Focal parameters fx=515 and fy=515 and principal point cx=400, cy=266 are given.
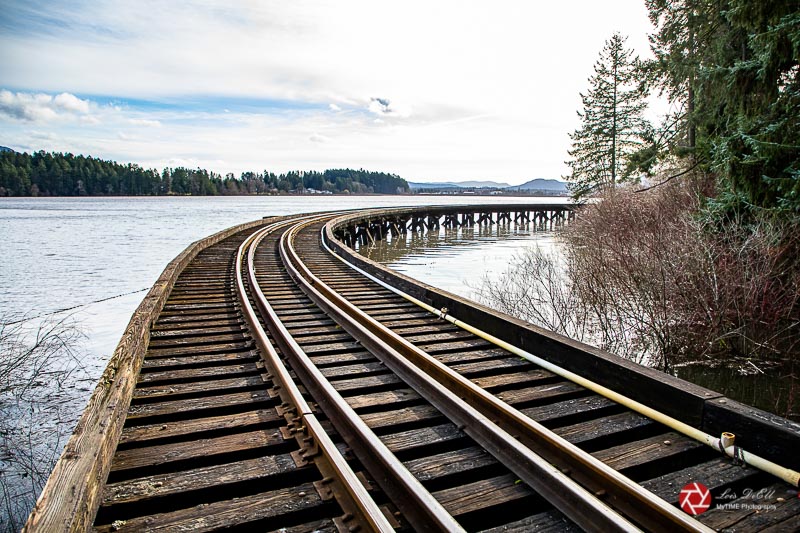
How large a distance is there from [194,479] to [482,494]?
174 cm

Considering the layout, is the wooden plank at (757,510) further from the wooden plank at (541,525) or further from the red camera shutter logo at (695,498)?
the wooden plank at (541,525)

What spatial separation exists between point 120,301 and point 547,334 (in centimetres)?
1286

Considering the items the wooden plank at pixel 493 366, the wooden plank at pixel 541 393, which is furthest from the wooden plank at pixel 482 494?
the wooden plank at pixel 493 366

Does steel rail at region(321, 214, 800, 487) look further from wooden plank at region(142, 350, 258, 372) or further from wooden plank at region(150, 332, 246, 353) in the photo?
wooden plank at region(150, 332, 246, 353)

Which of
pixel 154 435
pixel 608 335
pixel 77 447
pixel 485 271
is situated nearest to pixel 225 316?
pixel 154 435

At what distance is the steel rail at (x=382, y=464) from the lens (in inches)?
102

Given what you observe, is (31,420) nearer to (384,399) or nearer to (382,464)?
(384,399)

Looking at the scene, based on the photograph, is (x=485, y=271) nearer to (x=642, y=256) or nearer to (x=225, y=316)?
(x=642, y=256)

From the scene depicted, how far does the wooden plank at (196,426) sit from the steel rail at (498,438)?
1.29m

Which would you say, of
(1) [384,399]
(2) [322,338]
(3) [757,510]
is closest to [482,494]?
(3) [757,510]

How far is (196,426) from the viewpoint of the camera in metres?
3.87

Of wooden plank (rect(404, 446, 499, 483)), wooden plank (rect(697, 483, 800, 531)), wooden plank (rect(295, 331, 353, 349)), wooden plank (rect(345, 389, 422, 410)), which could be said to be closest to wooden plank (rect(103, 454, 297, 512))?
wooden plank (rect(404, 446, 499, 483))

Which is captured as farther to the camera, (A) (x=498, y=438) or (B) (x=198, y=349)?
(B) (x=198, y=349)

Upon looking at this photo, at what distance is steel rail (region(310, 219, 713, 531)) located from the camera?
2.46 m
